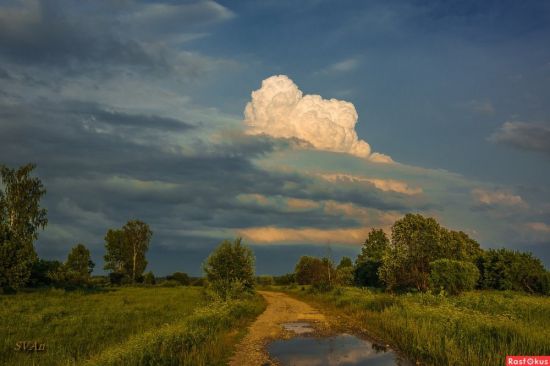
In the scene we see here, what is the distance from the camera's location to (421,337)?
16.3m

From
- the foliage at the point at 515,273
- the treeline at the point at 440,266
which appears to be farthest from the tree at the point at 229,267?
the foliage at the point at 515,273

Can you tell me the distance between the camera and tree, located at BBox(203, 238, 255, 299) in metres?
37.7

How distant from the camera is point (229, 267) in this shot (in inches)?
1537

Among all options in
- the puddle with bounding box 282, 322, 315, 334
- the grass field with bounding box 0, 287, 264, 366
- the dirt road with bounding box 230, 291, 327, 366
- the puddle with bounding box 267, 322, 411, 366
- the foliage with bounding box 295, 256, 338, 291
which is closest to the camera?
the grass field with bounding box 0, 287, 264, 366

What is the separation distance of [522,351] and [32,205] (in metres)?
57.3

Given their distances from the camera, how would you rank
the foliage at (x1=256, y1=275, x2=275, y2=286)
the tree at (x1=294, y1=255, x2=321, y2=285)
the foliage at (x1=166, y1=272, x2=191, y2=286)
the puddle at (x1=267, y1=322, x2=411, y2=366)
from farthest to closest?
the foliage at (x1=256, y1=275, x2=275, y2=286)
the foliage at (x1=166, y1=272, x2=191, y2=286)
the tree at (x1=294, y1=255, x2=321, y2=285)
the puddle at (x1=267, y1=322, x2=411, y2=366)

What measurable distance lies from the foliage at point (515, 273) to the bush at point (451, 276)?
10.4 m

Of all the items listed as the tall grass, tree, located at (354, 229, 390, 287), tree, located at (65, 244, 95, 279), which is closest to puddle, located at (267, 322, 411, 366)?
the tall grass

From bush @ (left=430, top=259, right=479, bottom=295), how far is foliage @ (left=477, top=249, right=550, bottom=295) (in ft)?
34.0

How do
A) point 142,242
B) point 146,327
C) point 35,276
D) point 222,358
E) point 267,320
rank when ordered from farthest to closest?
1. point 142,242
2. point 35,276
3. point 267,320
4. point 146,327
5. point 222,358

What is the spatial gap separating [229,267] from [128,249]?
2350 inches

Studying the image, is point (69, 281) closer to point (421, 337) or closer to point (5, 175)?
point (5, 175)

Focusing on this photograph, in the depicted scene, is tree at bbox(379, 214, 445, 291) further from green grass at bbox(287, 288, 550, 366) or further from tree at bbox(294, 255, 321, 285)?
tree at bbox(294, 255, 321, 285)

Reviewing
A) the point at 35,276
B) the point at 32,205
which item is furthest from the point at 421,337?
the point at 35,276
